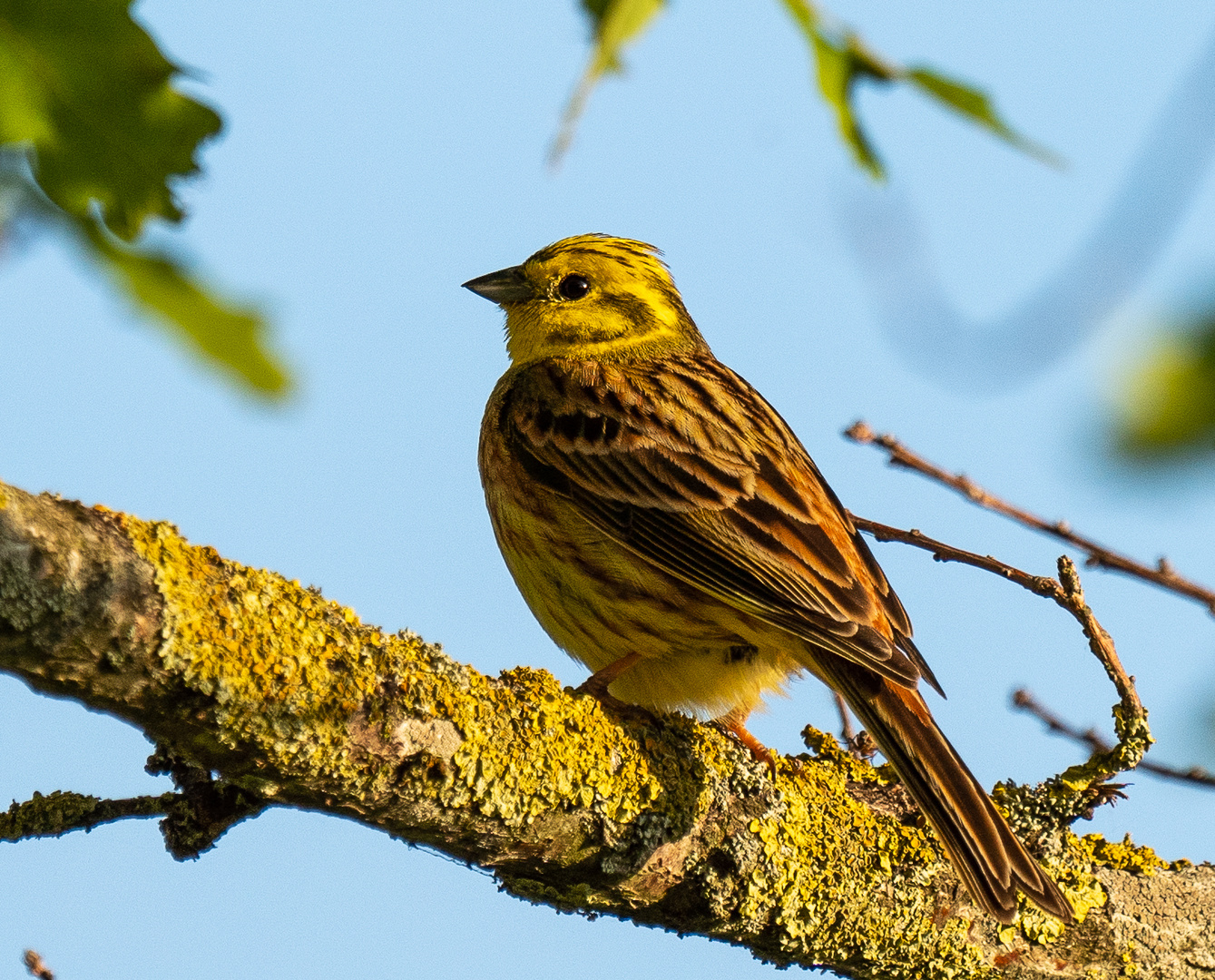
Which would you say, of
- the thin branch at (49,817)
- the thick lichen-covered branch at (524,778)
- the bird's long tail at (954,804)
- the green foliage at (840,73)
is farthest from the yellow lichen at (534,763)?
the green foliage at (840,73)

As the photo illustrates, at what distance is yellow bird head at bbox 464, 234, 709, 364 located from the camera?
20.7ft

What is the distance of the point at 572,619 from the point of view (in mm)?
4926

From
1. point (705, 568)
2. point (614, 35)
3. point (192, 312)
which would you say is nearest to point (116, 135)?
point (192, 312)

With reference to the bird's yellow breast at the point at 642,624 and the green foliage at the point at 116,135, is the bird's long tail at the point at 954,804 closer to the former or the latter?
the bird's yellow breast at the point at 642,624

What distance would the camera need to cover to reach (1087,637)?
3.70 metres

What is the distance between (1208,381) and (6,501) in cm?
200

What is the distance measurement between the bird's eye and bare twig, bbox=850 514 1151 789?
2751 millimetres

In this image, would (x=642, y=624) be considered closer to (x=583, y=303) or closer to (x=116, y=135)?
(x=583, y=303)

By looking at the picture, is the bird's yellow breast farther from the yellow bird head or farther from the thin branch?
the thin branch

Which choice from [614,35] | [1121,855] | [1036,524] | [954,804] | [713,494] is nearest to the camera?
[614,35]

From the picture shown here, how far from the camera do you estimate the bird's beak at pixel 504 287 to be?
6398mm

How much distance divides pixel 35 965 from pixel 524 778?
129cm

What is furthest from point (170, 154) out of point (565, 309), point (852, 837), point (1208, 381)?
point (565, 309)

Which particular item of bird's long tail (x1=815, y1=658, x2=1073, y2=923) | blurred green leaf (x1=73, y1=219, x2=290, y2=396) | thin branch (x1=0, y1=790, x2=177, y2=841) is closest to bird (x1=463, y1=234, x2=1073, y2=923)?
bird's long tail (x1=815, y1=658, x2=1073, y2=923)
